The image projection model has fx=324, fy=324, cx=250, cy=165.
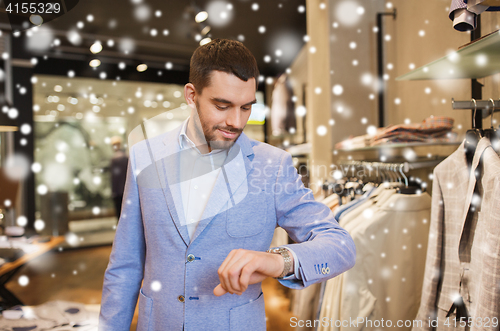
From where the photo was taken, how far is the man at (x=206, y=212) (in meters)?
0.89

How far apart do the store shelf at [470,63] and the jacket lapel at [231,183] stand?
76 cm

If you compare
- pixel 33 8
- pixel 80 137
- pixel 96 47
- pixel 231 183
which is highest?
pixel 96 47

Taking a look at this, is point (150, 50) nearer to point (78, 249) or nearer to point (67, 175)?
point (67, 175)

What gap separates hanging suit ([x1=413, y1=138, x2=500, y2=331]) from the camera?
2.93ft

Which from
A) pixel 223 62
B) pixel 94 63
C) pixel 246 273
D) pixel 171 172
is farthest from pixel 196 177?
pixel 94 63

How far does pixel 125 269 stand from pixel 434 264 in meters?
1.06

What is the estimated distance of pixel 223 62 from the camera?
0.89m

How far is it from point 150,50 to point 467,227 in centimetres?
499

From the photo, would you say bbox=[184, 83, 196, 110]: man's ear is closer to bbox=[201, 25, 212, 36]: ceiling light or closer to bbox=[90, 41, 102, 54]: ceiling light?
bbox=[201, 25, 212, 36]: ceiling light

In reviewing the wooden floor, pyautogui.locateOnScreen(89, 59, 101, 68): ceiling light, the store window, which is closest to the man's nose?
the wooden floor

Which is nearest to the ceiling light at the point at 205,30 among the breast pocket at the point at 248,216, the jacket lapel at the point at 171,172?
the jacket lapel at the point at 171,172

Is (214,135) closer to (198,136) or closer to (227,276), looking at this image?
(198,136)

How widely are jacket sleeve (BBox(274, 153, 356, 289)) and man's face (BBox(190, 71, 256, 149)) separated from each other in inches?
7.1

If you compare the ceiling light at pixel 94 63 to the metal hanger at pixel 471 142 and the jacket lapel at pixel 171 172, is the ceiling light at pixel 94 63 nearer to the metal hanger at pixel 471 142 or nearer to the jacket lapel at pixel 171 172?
the jacket lapel at pixel 171 172
